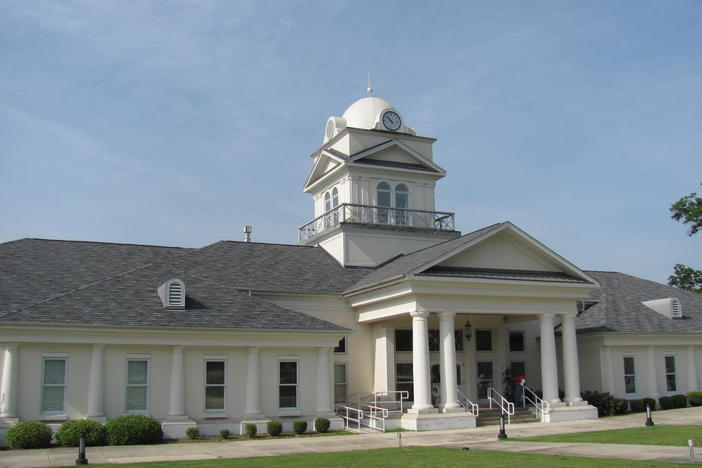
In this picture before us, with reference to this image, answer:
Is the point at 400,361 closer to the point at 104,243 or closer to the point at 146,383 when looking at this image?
the point at 146,383

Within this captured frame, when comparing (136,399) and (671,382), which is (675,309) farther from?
(136,399)

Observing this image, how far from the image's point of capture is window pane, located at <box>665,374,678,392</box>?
37.5 metres

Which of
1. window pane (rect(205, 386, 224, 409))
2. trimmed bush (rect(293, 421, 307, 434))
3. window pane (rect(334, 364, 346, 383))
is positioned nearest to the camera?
trimmed bush (rect(293, 421, 307, 434))

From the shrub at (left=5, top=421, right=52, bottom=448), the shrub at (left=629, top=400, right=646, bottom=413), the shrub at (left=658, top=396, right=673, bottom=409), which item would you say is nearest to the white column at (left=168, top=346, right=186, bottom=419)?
the shrub at (left=5, top=421, right=52, bottom=448)

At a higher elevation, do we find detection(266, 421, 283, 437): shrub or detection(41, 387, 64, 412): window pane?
detection(41, 387, 64, 412): window pane

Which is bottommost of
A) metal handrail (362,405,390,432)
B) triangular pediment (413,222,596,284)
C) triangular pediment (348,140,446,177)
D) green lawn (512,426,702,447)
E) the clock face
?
green lawn (512,426,702,447)

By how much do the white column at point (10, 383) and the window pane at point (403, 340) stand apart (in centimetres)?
1650

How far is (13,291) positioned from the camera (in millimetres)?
28531

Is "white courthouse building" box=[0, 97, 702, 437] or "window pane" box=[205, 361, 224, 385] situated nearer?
"white courthouse building" box=[0, 97, 702, 437]

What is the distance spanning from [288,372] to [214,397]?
3132 mm

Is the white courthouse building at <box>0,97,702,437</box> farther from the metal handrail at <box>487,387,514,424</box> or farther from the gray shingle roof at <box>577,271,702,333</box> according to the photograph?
the metal handrail at <box>487,387,514,424</box>

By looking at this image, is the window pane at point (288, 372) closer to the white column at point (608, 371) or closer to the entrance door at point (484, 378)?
the entrance door at point (484, 378)

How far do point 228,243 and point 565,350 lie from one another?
17.3 m

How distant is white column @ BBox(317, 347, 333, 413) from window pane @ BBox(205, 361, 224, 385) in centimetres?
392
